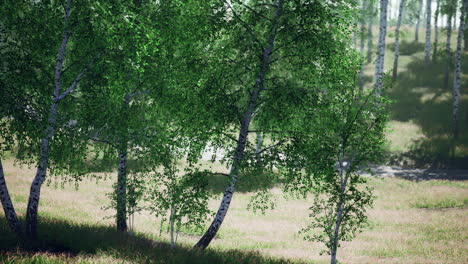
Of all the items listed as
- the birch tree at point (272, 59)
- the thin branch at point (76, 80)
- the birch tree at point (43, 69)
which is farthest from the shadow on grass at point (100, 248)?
the thin branch at point (76, 80)

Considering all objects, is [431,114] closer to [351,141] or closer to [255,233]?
[255,233]

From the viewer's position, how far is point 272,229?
697 inches

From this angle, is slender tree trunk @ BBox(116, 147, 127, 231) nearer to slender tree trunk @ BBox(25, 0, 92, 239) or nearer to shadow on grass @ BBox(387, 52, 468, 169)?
slender tree trunk @ BBox(25, 0, 92, 239)

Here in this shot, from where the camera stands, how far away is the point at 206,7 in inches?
444

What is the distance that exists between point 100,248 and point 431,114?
33.6 m

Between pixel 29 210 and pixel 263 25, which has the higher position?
pixel 263 25

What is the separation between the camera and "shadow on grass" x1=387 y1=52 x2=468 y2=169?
28688mm

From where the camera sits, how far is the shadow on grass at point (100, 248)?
378 inches

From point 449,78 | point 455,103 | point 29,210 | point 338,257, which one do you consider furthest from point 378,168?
point 29,210

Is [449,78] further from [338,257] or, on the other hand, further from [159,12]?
[159,12]

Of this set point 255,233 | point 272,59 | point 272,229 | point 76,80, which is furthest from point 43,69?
point 272,229

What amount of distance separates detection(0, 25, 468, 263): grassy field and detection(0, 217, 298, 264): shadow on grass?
3cm

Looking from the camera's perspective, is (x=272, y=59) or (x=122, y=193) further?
(x=272, y=59)

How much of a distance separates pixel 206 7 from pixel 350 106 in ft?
16.5
